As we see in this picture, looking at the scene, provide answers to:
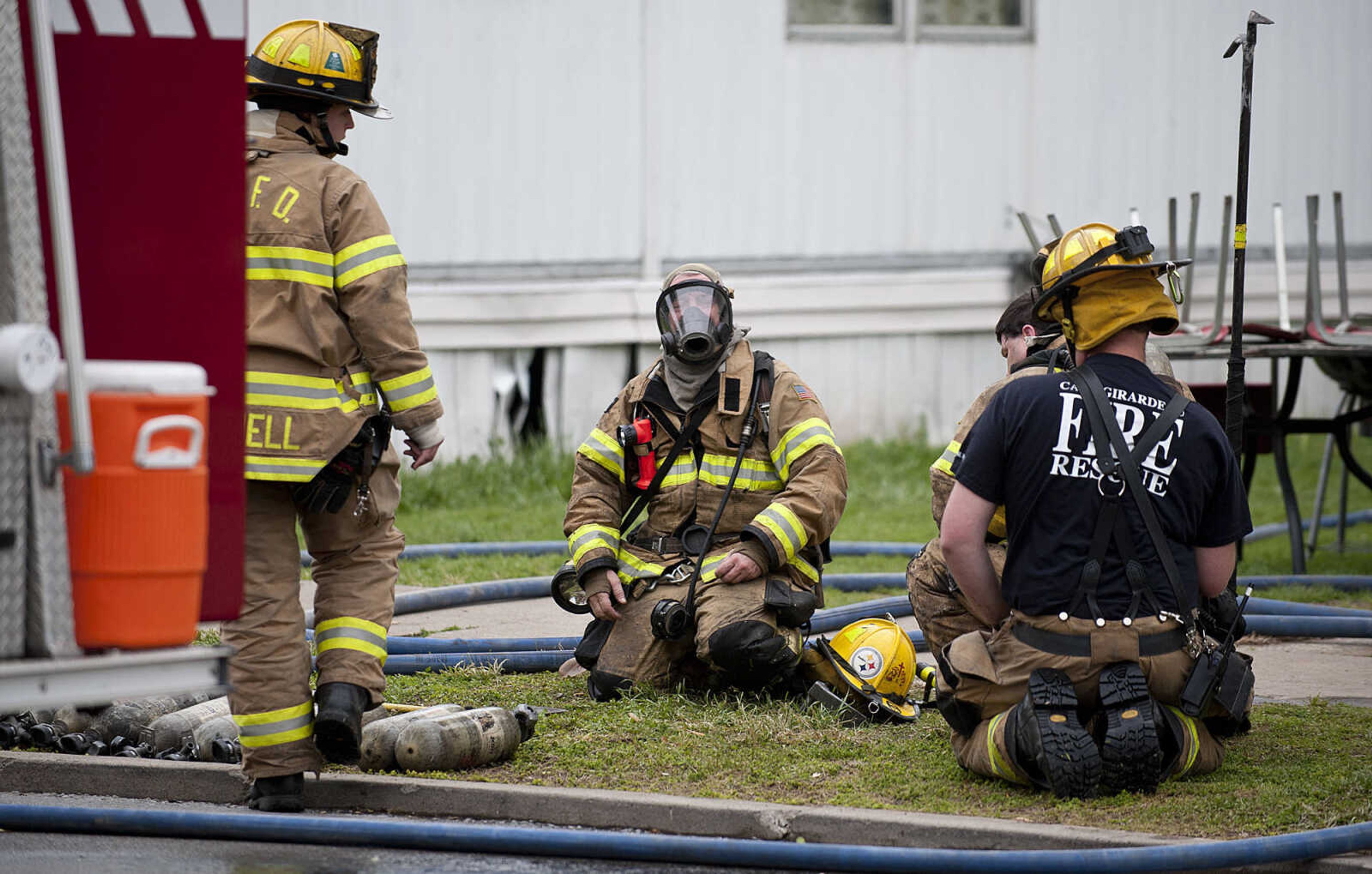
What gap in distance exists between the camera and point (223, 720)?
552 centimetres

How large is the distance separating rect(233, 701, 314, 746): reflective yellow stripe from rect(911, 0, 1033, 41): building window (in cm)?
976

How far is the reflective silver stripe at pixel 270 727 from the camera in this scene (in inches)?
192

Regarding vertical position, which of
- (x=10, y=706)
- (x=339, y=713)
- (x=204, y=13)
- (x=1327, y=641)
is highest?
(x=204, y=13)

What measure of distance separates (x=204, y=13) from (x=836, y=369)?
10.2 m

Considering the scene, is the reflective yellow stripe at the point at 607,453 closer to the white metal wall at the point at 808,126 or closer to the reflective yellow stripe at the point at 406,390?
the reflective yellow stripe at the point at 406,390

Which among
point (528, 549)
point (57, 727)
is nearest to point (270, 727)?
point (57, 727)

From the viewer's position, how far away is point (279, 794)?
495cm

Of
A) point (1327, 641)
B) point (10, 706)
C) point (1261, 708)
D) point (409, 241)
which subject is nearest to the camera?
point (10, 706)

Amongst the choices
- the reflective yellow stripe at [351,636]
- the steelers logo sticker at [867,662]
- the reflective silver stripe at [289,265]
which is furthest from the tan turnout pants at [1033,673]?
the reflective silver stripe at [289,265]

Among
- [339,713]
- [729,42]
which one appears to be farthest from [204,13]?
[729,42]

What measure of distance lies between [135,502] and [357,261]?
6.25ft

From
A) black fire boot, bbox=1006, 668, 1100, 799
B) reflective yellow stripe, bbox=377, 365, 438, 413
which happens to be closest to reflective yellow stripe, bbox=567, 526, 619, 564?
reflective yellow stripe, bbox=377, 365, 438, 413

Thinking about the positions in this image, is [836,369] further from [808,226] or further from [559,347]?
[559,347]

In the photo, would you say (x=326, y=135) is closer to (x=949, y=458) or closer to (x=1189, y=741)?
(x=949, y=458)
